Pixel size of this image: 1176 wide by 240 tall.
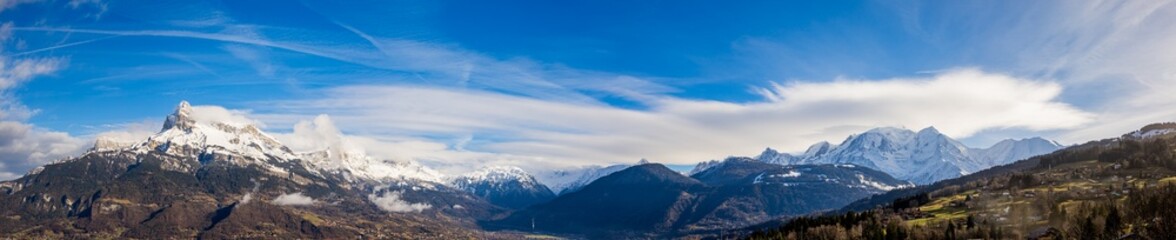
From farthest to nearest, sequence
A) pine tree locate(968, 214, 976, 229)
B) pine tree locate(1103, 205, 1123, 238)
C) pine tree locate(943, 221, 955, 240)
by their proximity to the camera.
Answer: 1. pine tree locate(968, 214, 976, 229)
2. pine tree locate(943, 221, 955, 240)
3. pine tree locate(1103, 205, 1123, 238)

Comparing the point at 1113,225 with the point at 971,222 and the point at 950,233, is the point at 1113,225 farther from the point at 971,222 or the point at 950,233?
the point at 971,222

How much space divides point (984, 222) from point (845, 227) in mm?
36894

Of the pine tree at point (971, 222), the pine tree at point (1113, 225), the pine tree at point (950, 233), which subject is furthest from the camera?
the pine tree at point (971, 222)

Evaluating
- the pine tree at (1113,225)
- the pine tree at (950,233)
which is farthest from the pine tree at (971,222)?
the pine tree at (1113,225)

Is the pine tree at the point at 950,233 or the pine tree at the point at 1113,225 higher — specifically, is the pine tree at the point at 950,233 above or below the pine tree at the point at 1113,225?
below

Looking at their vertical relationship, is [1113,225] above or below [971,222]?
below


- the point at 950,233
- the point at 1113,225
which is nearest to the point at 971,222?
the point at 950,233

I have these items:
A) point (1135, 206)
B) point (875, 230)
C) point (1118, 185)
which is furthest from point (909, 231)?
point (1118, 185)

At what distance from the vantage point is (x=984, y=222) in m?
162

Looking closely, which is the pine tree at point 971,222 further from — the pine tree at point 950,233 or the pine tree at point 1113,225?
the pine tree at point 1113,225

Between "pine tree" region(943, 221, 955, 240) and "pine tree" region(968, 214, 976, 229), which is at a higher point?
"pine tree" region(968, 214, 976, 229)

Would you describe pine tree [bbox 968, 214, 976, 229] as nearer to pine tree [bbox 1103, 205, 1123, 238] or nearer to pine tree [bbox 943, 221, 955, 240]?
pine tree [bbox 943, 221, 955, 240]

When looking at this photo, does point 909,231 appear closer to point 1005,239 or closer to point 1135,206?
point 1005,239

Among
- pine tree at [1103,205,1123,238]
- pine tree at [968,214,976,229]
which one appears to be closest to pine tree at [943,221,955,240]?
pine tree at [968,214,976,229]
